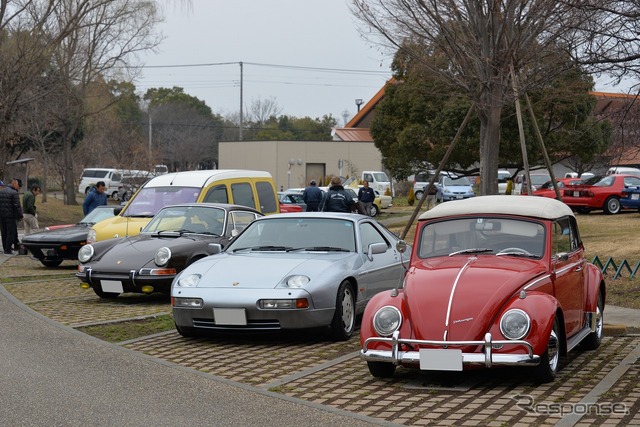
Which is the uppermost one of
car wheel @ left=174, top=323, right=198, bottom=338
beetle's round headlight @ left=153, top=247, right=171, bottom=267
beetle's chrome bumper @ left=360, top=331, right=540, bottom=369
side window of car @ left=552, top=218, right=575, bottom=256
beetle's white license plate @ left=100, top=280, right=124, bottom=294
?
side window of car @ left=552, top=218, right=575, bottom=256

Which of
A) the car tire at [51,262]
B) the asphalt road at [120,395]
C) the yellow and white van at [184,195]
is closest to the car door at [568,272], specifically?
the asphalt road at [120,395]

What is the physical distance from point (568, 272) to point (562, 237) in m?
0.41

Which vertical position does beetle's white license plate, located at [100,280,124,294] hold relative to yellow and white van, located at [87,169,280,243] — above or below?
below

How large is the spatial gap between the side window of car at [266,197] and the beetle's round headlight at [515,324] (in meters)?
10.7

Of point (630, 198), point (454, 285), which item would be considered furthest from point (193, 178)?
point (630, 198)

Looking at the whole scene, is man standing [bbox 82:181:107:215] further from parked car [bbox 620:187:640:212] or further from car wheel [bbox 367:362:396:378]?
parked car [bbox 620:187:640:212]

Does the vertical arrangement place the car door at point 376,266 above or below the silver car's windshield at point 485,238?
below

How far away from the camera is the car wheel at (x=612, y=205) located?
34312 millimetres

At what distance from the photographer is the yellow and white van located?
17000 millimetres

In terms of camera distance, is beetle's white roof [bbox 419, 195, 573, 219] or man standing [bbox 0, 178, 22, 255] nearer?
beetle's white roof [bbox 419, 195, 573, 219]

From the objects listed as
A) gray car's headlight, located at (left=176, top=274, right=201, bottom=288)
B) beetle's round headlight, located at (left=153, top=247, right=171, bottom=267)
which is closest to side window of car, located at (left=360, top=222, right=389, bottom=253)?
gray car's headlight, located at (left=176, top=274, right=201, bottom=288)

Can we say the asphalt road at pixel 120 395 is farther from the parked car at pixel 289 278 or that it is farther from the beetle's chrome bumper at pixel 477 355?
the beetle's chrome bumper at pixel 477 355

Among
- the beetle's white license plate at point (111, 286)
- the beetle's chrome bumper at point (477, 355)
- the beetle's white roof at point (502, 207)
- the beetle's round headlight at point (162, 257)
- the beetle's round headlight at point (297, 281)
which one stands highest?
the beetle's white roof at point (502, 207)

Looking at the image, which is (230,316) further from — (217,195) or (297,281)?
(217,195)
